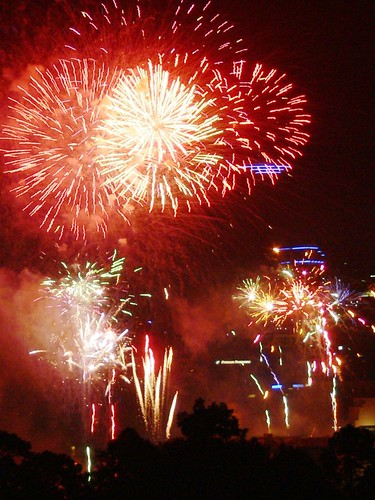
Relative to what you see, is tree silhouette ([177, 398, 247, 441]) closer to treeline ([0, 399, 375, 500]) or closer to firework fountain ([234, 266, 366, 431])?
treeline ([0, 399, 375, 500])

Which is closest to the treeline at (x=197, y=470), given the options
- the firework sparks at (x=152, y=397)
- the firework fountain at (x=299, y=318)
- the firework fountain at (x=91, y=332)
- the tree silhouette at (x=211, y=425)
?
the tree silhouette at (x=211, y=425)

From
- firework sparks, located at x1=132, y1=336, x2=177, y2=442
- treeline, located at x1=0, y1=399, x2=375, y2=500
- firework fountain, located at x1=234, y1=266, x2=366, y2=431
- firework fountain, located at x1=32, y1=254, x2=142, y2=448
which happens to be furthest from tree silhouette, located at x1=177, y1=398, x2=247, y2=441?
firework fountain, located at x1=234, y1=266, x2=366, y2=431

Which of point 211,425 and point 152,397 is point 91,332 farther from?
point 211,425

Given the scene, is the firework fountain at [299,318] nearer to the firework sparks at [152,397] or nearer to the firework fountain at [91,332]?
the firework sparks at [152,397]

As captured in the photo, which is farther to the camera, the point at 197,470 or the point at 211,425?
the point at 211,425

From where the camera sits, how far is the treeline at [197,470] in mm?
6500

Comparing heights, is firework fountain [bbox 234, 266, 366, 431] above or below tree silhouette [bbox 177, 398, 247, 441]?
above

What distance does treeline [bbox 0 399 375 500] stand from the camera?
21.3 feet

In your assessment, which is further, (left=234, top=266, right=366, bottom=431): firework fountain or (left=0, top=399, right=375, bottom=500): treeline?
(left=234, top=266, right=366, bottom=431): firework fountain

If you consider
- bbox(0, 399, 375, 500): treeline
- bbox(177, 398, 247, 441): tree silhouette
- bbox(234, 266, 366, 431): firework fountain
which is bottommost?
bbox(0, 399, 375, 500): treeline

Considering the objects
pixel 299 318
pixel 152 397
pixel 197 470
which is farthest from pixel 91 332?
pixel 197 470

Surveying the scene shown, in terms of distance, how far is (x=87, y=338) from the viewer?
18.9 m

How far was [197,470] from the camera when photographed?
6730 millimetres

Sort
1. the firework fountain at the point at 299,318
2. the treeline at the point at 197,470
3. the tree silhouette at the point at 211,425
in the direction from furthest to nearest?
1. the firework fountain at the point at 299,318
2. the tree silhouette at the point at 211,425
3. the treeline at the point at 197,470
